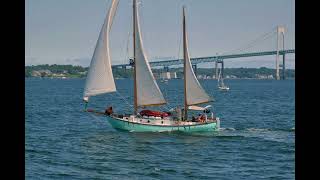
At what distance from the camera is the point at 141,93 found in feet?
118

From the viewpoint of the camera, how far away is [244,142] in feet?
99.3

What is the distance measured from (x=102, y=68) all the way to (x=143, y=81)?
8.53 feet

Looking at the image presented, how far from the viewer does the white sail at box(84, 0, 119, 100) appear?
115ft

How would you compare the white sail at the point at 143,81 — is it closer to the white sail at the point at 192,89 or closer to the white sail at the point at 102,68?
the white sail at the point at 102,68

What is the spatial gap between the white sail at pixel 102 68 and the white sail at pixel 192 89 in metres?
4.78

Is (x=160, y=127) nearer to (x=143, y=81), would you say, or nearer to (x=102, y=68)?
(x=143, y=81)

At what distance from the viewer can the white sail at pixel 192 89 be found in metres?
36.8

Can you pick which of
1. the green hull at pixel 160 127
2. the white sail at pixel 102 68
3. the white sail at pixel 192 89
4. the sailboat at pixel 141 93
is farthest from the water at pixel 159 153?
the white sail at pixel 102 68

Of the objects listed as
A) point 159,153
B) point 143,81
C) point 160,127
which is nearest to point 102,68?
point 143,81

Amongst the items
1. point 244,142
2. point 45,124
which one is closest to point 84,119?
point 45,124

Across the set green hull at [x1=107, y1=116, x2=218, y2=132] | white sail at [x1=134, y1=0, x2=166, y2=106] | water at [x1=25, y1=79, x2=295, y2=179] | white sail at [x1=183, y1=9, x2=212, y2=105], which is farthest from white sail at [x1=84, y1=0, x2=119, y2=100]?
white sail at [x1=183, y1=9, x2=212, y2=105]

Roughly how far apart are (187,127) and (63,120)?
15490 millimetres

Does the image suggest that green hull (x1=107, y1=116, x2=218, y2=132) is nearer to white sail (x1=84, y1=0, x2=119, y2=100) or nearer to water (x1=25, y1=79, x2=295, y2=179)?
water (x1=25, y1=79, x2=295, y2=179)

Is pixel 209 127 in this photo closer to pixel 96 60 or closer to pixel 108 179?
pixel 96 60
